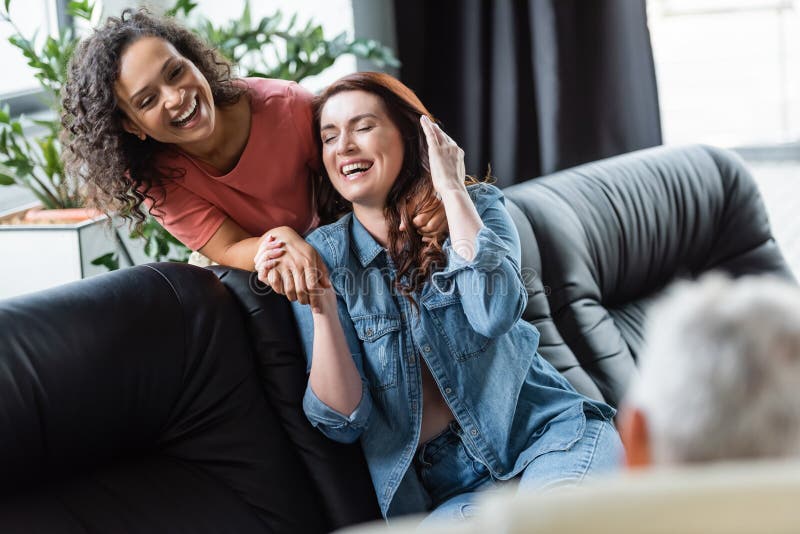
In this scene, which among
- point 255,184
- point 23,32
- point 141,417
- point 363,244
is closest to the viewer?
point 141,417

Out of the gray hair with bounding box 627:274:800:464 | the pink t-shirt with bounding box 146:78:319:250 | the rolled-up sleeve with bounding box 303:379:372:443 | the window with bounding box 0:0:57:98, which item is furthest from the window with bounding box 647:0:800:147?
the gray hair with bounding box 627:274:800:464

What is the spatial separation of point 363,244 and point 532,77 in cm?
167

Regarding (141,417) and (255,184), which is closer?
(141,417)

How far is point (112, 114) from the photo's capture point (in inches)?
68.0

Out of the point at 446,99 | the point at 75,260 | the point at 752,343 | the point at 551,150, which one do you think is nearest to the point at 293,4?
the point at 446,99

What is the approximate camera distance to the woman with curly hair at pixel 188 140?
5.62 ft

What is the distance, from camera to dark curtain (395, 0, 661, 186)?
296 centimetres

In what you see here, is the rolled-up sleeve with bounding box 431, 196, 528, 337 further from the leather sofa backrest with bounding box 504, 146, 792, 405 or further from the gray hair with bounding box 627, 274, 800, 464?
the gray hair with bounding box 627, 274, 800, 464

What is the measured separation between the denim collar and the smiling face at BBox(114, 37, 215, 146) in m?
0.32

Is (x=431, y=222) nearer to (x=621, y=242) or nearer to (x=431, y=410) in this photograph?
(x=431, y=410)

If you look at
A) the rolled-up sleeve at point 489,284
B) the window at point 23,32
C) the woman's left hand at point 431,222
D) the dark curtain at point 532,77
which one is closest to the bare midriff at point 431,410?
the rolled-up sleeve at point 489,284

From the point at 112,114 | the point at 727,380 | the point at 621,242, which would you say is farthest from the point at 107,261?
the point at 727,380

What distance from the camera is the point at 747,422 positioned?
60 centimetres

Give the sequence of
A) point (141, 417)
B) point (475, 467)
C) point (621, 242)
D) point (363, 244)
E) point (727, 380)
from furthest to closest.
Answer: point (621, 242) < point (363, 244) < point (475, 467) < point (141, 417) < point (727, 380)
